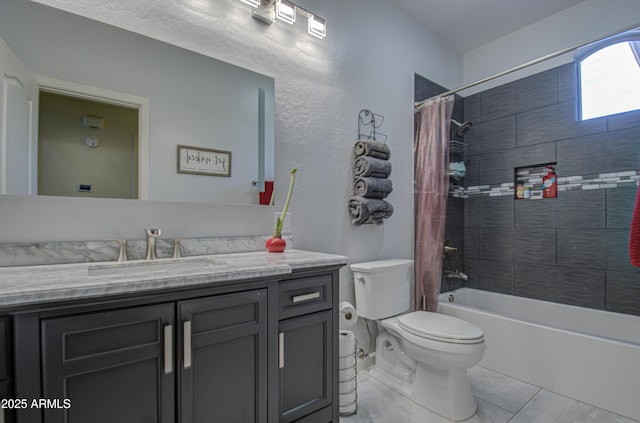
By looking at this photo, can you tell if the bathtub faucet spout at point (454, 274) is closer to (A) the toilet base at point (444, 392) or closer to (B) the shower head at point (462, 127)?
(A) the toilet base at point (444, 392)

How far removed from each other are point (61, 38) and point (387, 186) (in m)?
1.81

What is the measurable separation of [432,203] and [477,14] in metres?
1.60

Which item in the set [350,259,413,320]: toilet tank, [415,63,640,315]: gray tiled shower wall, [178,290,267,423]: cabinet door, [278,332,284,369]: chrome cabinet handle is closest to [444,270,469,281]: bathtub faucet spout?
[415,63,640,315]: gray tiled shower wall

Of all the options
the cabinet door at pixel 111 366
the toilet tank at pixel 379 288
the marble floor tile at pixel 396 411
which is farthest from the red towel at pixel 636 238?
the cabinet door at pixel 111 366

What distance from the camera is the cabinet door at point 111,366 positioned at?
77 cm

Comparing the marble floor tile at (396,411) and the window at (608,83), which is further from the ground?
the window at (608,83)

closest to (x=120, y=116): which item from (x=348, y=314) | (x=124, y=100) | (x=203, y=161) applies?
(x=124, y=100)

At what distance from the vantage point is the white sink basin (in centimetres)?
111

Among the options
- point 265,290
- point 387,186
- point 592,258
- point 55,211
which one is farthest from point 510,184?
point 55,211

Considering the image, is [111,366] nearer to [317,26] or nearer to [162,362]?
[162,362]

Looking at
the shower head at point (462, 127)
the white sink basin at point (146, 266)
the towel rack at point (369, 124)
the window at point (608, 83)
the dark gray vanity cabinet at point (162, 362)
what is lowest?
the dark gray vanity cabinet at point (162, 362)

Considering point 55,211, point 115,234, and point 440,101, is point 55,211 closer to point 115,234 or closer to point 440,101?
point 115,234

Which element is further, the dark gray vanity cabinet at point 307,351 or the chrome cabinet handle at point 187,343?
the dark gray vanity cabinet at point 307,351

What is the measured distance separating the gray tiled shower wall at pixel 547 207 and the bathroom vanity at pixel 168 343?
2.04 metres
